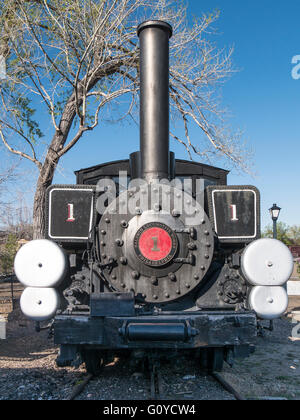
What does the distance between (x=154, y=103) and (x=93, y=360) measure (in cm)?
284

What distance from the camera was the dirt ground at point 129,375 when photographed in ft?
11.7

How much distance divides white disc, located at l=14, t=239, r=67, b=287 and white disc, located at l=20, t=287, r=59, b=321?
0.23 feet

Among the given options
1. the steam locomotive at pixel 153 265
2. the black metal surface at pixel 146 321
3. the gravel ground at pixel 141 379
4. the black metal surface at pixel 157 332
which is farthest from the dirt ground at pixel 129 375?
the black metal surface at pixel 157 332

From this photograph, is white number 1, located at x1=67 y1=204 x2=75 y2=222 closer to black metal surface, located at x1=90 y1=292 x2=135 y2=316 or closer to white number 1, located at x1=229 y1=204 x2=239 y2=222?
black metal surface, located at x1=90 y1=292 x2=135 y2=316

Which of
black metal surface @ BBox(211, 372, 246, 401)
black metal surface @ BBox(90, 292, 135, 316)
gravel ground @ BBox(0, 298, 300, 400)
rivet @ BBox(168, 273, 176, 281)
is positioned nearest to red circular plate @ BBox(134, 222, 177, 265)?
rivet @ BBox(168, 273, 176, 281)

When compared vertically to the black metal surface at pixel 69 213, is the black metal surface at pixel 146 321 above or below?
below

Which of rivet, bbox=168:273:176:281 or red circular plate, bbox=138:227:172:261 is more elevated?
red circular plate, bbox=138:227:172:261

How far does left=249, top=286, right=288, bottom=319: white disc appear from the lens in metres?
3.39

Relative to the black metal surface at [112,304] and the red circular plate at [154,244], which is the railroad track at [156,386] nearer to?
the black metal surface at [112,304]

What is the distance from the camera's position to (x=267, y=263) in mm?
3461

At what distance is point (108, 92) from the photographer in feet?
27.1

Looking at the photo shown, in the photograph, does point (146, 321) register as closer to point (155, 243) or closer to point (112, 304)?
point (112, 304)

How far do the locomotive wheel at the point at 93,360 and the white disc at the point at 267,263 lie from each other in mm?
1815

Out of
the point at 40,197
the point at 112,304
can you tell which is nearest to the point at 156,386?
the point at 112,304
